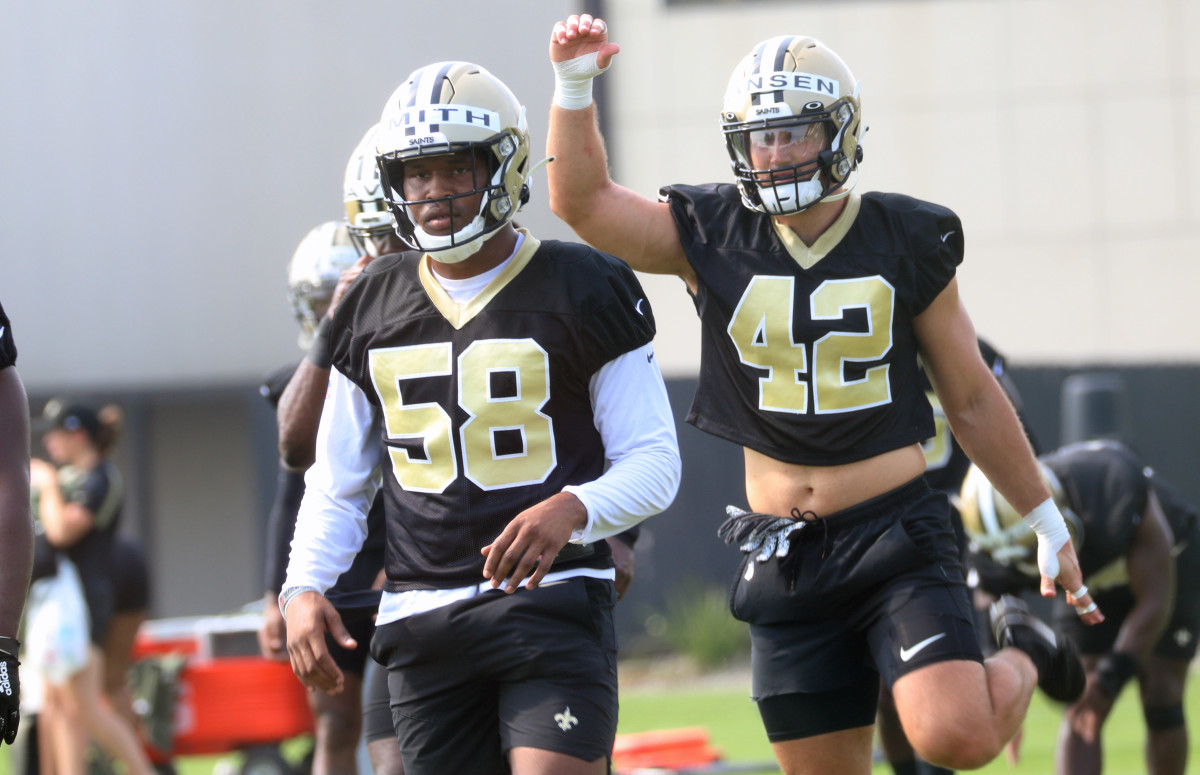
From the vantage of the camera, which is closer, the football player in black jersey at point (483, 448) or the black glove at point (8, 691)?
the black glove at point (8, 691)

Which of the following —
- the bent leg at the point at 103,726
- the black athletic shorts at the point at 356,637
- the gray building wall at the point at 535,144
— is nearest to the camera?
the black athletic shorts at the point at 356,637

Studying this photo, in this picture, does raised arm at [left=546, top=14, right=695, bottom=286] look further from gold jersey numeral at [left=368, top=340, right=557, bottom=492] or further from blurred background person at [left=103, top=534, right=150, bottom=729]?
blurred background person at [left=103, top=534, right=150, bottom=729]

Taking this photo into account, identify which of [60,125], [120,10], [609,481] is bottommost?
[609,481]

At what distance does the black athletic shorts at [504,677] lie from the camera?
3205 mm

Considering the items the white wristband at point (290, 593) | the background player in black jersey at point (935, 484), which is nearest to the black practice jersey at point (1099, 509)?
the background player in black jersey at point (935, 484)

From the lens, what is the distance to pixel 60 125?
15.0 metres

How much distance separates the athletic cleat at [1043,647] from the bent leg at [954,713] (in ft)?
1.38

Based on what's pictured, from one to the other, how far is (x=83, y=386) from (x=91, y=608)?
8.36 metres

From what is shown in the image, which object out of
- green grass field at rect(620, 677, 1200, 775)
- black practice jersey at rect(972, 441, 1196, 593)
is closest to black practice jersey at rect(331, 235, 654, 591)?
black practice jersey at rect(972, 441, 1196, 593)

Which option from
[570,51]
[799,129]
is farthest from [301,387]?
[799,129]

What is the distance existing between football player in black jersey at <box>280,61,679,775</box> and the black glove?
63 cm

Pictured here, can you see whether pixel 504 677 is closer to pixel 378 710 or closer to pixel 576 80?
pixel 378 710

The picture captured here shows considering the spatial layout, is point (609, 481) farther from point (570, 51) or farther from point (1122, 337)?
point (1122, 337)

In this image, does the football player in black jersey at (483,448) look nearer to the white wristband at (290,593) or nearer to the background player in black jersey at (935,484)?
the white wristband at (290,593)
